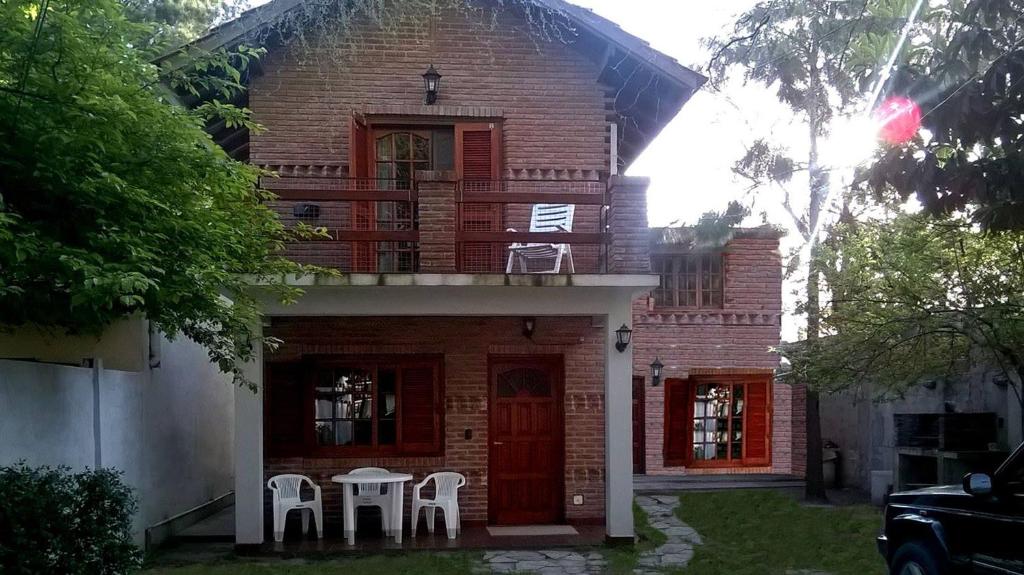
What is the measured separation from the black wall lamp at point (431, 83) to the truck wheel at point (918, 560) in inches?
286

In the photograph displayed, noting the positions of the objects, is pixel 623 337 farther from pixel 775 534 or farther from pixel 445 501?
pixel 775 534

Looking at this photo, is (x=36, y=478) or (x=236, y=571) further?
(x=236, y=571)

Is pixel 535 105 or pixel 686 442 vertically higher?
pixel 535 105

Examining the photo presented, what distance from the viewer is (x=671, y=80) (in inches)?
435

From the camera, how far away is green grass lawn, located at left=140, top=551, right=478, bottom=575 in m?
9.26

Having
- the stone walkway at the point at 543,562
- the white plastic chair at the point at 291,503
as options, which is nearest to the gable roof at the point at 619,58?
the white plastic chair at the point at 291,503

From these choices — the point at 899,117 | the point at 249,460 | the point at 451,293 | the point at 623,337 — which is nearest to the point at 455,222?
the point at 451,293

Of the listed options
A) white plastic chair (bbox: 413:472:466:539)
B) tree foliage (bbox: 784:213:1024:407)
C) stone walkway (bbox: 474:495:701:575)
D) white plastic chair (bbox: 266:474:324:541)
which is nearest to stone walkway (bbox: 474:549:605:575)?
stone walkway (bbox: 474:495:701:575)

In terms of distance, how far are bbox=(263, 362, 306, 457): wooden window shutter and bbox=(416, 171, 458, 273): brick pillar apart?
2.75 metres

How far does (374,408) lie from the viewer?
38.6 feet

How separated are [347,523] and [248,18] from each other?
593 cm

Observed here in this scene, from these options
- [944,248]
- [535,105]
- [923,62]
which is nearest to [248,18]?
[535,105]

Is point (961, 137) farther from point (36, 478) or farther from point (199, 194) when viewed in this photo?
point (36, 478)

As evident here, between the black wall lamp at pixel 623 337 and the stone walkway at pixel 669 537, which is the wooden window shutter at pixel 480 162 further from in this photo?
the stone walkway at pixel 669 537
